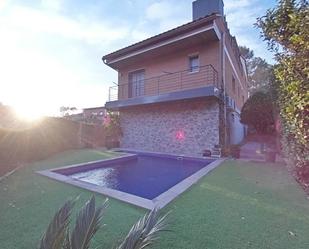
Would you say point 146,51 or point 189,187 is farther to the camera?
point 146,51

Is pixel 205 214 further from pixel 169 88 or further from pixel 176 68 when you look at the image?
pixel 176 68

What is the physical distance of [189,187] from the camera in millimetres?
5879

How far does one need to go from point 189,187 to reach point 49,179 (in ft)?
15.4

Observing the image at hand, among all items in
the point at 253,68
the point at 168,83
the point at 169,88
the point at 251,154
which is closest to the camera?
the point at 251,154

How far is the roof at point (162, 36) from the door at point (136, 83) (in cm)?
216

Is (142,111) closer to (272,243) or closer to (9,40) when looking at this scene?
(9,40)

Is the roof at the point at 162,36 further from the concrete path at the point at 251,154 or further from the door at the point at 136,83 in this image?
the concrete path at the point at 251,154

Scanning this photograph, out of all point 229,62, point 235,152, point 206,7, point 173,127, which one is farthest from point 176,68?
point 235,152

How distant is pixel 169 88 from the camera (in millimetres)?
14688

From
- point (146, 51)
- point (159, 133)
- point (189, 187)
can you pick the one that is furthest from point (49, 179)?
point (146, 51)

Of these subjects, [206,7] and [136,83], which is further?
[136,83]

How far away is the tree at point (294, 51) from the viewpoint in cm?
408

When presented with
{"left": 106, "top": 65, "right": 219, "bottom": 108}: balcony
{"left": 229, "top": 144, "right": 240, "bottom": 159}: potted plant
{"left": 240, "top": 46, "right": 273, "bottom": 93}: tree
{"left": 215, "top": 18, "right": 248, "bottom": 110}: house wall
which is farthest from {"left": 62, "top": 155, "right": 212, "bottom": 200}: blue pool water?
{"left": 240, "top": 46, "right": 273, "bottom": 93}: tree

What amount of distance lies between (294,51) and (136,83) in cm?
1371
